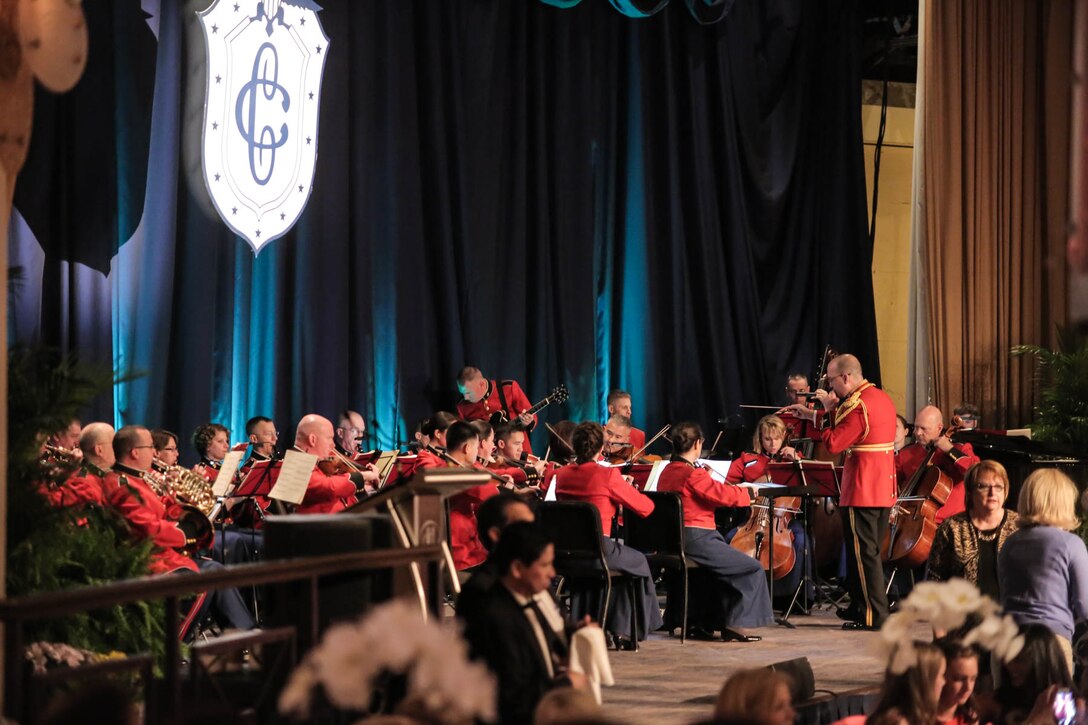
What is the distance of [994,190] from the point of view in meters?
12.5

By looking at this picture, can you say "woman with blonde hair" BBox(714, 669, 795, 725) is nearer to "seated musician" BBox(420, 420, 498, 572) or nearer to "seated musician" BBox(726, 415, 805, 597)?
"seated musician" BBox(420, 420, 498, 572)

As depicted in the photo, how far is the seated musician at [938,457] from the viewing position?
9180 mm

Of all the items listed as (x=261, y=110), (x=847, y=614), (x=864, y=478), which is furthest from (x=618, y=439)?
(x=261, y=110)

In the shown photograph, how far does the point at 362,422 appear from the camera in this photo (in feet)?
37.0

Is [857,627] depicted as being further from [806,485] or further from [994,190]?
[994,190]

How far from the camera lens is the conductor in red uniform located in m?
8.80

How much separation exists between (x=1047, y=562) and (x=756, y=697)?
251 centimetres

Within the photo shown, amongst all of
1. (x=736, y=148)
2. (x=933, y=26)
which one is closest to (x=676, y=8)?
(x=736, y=148)

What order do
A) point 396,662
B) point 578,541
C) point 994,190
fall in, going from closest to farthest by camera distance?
1. point 396,662
2. point 578,541
3. point 994,190

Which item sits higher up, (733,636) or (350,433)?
(350,433)

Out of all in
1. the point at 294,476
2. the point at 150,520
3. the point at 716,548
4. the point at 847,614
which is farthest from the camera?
the point at 847,614

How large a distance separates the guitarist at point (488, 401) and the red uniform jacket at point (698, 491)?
306 cm

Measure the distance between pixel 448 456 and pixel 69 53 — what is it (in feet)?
13.7

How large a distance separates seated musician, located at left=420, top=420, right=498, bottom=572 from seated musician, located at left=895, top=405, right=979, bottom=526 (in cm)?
315
